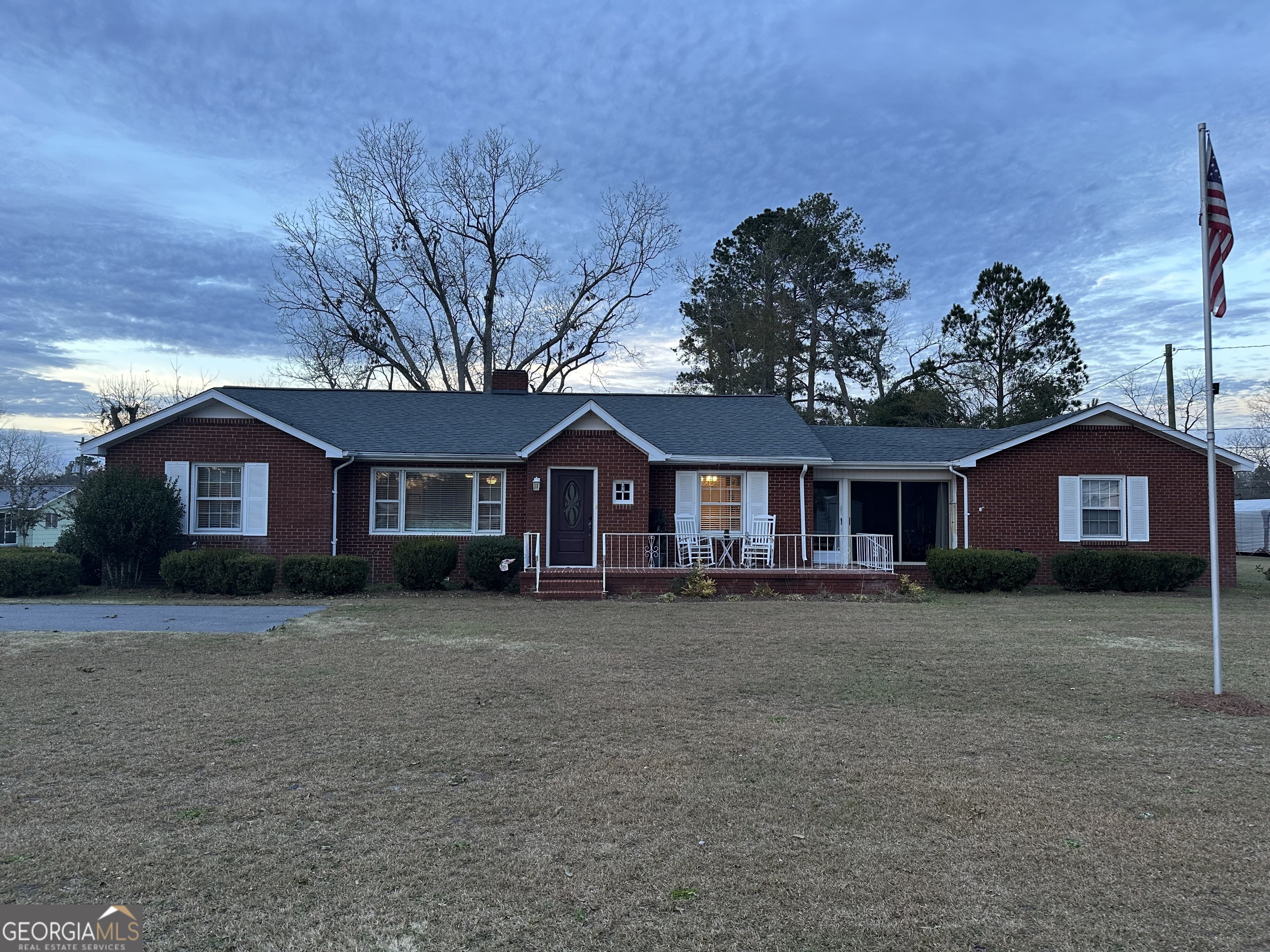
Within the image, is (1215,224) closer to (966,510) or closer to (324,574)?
(966,510)

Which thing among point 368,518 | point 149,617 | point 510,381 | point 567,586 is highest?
point 510,381

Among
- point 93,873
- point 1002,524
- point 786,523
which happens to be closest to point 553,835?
point 93,873

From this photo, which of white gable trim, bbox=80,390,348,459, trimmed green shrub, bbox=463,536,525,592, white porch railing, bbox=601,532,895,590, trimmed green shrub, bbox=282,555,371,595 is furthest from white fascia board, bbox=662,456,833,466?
white gable trim, bbox=80,390,348,459

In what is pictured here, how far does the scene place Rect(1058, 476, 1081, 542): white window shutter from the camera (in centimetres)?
1936

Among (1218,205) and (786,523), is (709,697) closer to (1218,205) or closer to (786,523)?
(1218,205)

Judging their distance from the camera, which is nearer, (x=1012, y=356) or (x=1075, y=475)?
(x=1075, y=475)

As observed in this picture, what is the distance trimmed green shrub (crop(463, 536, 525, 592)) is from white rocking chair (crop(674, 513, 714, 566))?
3225 millimetres

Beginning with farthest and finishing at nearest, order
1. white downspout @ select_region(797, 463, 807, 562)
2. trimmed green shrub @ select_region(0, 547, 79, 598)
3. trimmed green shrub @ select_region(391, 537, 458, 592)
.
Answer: white downspout @ select_region(797, 463, 807, 562)
trimmed green shrub @ select_region(391, 537, 458, 592)
trimmed green shrub @ select_region(0, 547, 79, 598)

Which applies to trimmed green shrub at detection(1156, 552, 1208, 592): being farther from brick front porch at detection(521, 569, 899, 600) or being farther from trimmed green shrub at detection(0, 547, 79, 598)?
trimmed green shrub at detection(0, 547, 79, 598)

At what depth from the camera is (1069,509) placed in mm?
19406

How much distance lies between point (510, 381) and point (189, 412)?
8.14 meters

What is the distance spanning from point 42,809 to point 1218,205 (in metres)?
9.89

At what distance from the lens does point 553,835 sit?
4523 mm

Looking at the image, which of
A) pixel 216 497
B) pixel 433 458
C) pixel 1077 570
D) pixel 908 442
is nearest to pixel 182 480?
pixel 216 497
